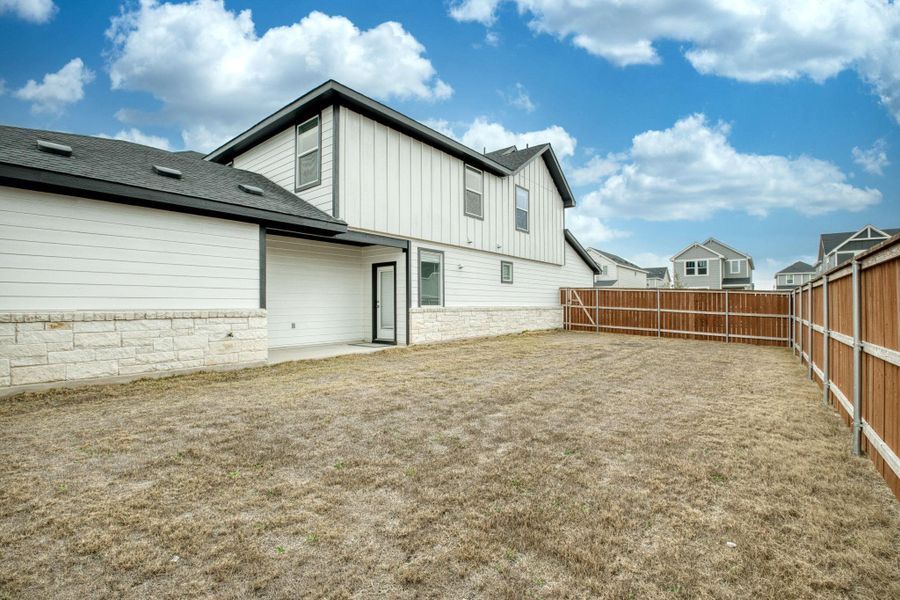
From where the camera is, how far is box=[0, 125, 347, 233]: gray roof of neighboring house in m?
5.64

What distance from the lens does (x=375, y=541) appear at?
218cm

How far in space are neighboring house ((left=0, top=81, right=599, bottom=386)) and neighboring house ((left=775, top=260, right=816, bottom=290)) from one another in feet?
170

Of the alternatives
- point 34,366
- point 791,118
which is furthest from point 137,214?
point 791,118

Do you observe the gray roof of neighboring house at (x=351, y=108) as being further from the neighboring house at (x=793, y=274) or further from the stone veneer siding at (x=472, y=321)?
the neighboring house at (x=793, y=274)

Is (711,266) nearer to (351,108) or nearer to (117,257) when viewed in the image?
(351,108)

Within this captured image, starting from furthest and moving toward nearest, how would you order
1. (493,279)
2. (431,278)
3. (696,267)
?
(696,267), (493,279), (431,278)

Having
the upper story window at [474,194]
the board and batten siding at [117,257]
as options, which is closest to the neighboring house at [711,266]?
the upper story window at [474,194]

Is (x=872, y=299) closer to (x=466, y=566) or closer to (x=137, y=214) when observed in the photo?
(x=466, y=566)

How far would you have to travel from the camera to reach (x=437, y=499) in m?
2.63

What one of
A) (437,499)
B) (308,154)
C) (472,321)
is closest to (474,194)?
(472,321)

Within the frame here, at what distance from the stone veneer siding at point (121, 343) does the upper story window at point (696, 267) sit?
40.8m

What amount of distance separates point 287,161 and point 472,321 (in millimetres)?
6992

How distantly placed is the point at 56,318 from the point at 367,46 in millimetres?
12821

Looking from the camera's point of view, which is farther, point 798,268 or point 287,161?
point 798,268
